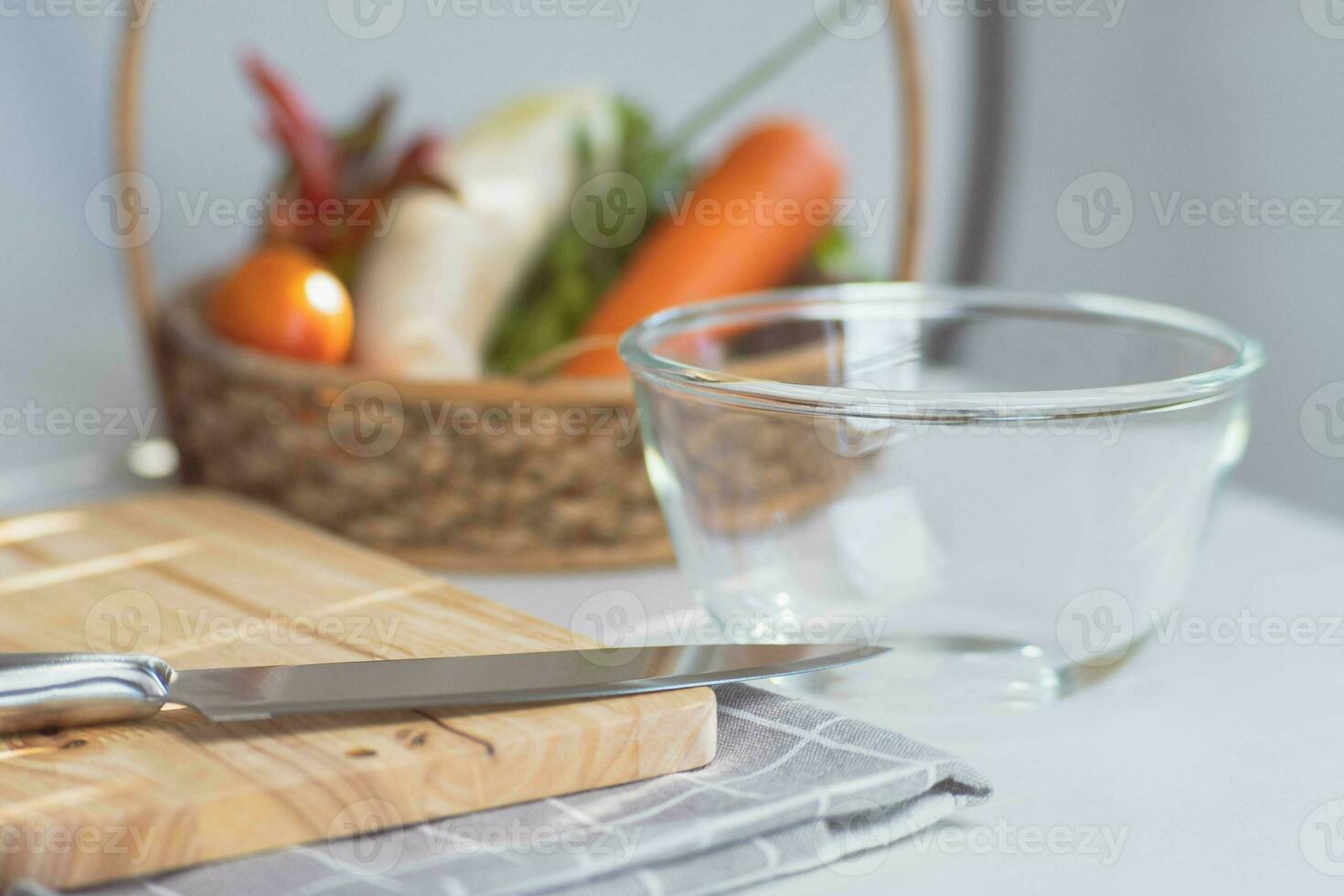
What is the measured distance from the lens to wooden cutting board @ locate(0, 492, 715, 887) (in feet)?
1.38

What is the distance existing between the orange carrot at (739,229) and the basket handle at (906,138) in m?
0.10

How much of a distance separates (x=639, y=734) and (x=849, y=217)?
102 centimetres

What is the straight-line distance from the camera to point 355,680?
0.49 metres

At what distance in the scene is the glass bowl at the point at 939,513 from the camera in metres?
0.59

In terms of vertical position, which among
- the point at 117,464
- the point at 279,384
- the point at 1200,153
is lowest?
the point at 117,464

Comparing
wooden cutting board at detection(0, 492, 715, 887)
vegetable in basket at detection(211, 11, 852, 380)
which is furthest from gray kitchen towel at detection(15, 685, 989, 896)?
vegetable in basket at detection(211, 11, 852, 380)

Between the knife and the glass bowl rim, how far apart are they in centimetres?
10

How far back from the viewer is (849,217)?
1.42m

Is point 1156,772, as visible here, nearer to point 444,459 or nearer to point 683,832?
point 683,832

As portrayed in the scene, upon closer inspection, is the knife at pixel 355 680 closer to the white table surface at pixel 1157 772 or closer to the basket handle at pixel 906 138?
the white table surface at pixel 1157 772

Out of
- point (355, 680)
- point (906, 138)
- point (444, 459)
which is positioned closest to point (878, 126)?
point (906, 138)

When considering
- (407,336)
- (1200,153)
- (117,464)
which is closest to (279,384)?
(407,336)

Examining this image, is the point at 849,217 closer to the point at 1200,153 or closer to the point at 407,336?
the point at 1200,153

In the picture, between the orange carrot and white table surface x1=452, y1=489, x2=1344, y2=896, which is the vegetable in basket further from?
white table surface x1=452, y1=489, x2=1344, y2=896
